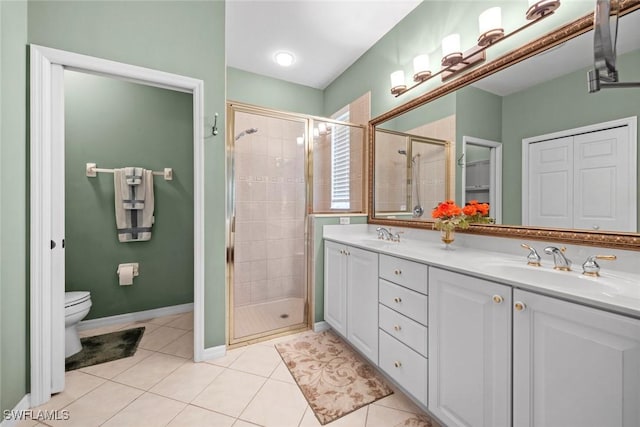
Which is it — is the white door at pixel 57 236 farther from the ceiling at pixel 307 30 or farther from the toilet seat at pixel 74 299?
the ceiling at pixel 307 30

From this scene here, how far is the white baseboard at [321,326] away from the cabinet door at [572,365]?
5.18ft

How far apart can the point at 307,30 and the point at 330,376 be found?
109 inches

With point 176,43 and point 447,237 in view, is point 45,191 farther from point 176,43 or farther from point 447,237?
point 447,237

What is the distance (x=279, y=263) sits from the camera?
2.45m

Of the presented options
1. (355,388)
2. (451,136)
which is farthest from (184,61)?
(355,388)

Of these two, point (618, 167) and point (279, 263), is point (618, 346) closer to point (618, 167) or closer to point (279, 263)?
point (618, 167)

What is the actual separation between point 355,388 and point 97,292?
2379 millimetres

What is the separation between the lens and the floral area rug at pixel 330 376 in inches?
57.2

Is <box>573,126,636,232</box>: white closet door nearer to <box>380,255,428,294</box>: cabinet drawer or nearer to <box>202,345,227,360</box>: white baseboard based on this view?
<box>380,255,428,294</box>: cabinet drawer

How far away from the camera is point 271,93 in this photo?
3141 mm

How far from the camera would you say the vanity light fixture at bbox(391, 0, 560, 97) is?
132 cm

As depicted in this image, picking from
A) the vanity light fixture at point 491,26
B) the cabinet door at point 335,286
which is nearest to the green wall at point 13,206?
the cabinet door at point 335,286

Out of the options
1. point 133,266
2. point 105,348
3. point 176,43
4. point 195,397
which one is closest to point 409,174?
point 176,43

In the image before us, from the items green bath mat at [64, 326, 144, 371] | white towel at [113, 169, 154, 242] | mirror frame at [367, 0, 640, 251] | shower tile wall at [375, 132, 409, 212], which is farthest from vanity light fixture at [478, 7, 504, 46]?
green bath mat at [64, 326, 144, 371]
